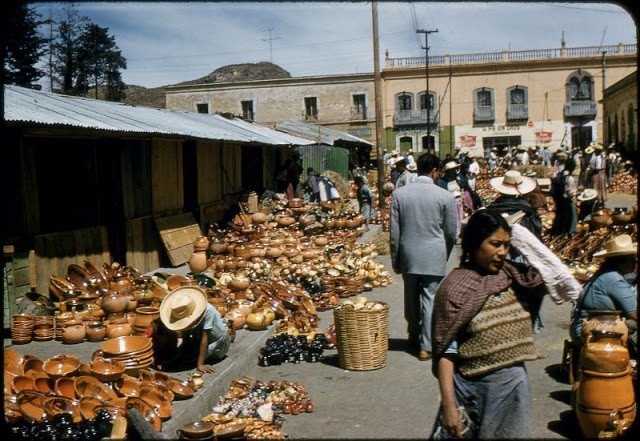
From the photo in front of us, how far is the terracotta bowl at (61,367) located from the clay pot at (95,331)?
2.04 metres

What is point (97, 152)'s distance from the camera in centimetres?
1064

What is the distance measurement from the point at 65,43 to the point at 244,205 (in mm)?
38501

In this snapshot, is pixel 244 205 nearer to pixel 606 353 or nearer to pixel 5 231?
pixel 5 231

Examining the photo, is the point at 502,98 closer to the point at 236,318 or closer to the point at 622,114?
the point at 622,114

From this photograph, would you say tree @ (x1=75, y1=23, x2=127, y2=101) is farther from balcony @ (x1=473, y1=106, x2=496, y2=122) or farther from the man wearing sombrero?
the man wearing sombrero

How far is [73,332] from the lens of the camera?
25.1 ft

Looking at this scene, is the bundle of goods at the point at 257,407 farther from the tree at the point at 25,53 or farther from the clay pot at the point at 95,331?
the tree at the point at 25,53

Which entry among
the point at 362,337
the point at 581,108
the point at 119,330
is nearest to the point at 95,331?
the point at 119,330

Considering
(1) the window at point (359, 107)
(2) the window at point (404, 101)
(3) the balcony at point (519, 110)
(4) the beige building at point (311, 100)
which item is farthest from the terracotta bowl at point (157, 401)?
(3) the balcony at point (519, 110)

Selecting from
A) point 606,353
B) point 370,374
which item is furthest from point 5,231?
point 606,353

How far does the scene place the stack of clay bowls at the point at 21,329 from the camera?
756 cm

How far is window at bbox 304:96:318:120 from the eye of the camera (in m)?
50.8

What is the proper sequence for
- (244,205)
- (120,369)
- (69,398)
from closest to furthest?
(69,398) → (120,369) → (244,205)

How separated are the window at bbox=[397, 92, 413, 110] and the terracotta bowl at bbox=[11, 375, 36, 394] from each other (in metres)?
49.4
